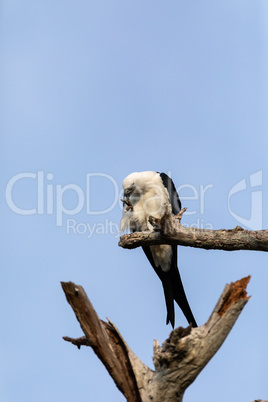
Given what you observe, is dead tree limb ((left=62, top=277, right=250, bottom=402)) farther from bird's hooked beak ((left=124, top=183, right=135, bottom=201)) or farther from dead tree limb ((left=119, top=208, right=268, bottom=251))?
bird's hooked beak ((left=124, top=183, right=135, bottom=201))

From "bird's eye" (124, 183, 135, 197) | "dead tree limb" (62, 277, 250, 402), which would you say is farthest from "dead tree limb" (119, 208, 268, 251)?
"bird's eye" (124, 183, 135, 197)

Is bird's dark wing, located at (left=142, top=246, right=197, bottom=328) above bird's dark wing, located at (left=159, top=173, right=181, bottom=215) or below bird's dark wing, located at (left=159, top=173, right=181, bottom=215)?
below

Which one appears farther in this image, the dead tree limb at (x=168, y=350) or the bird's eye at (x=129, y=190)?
the bird's eye at (x=129, y=190)

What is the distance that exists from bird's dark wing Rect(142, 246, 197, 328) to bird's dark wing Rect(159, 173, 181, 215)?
44 centimetres

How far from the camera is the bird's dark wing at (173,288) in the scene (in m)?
4.29

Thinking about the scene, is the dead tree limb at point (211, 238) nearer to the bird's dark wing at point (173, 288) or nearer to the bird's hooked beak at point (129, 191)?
the bird's dark wing at point (173, 288)

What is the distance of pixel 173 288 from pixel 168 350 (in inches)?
83.5

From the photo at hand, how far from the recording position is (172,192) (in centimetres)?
491

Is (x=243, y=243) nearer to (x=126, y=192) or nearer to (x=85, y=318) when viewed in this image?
(x=85, y=318)

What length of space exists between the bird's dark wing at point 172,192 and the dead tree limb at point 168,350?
2.22 metres

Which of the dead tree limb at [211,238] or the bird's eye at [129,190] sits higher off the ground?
the bird's eye at [129,190]

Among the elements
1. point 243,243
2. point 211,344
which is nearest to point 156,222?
point 243,243

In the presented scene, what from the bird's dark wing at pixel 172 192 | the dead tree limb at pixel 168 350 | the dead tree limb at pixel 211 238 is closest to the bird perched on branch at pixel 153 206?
the bird's dark wing at pixel 172 192

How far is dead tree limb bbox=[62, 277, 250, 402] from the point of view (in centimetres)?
266
